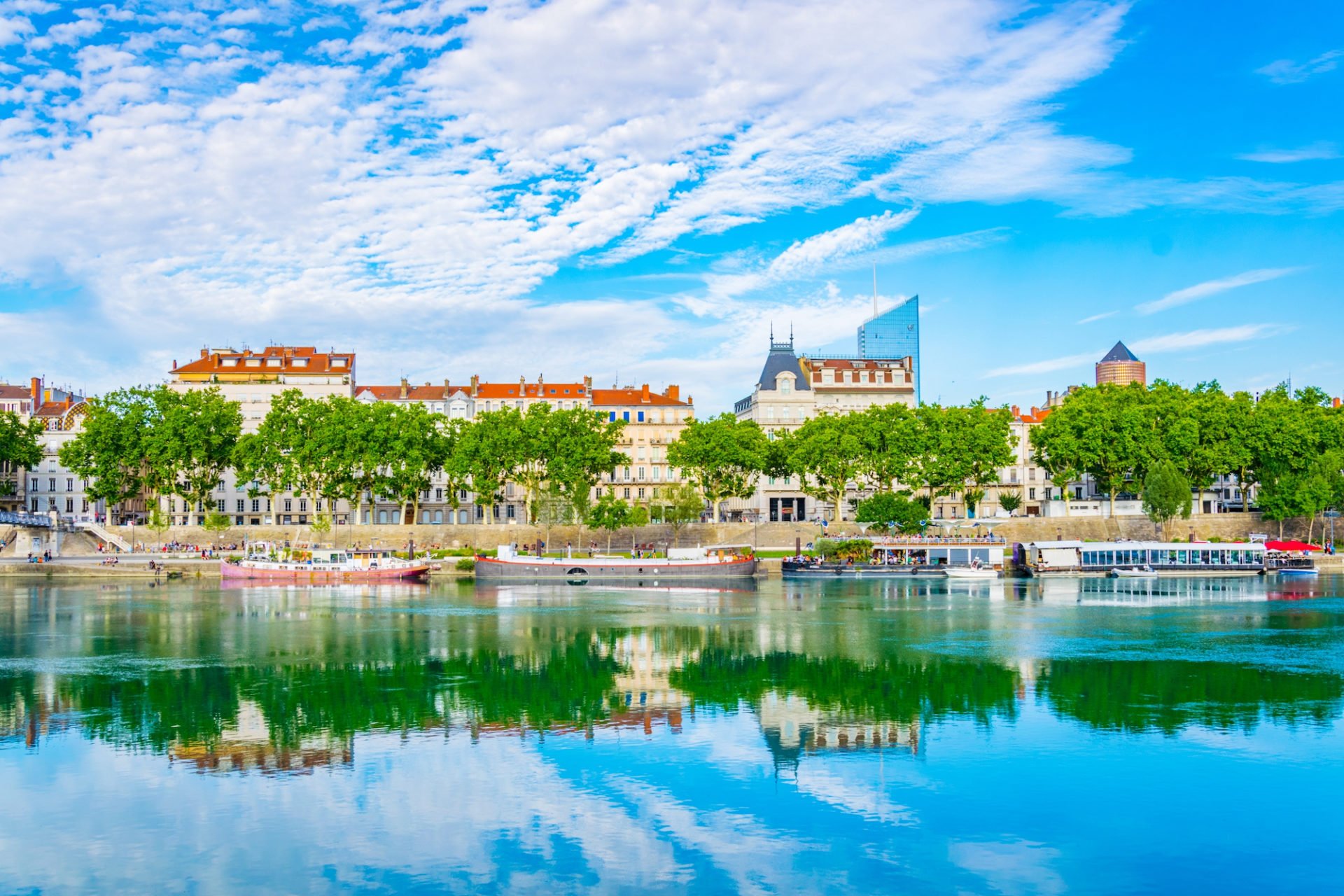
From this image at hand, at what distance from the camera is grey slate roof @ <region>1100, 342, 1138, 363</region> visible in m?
164

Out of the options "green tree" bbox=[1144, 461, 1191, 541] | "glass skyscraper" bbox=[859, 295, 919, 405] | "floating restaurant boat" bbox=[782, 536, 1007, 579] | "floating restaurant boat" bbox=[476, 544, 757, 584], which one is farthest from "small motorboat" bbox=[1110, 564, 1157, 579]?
"glass skyscraper" bbox=[859, 295, 919, 405]

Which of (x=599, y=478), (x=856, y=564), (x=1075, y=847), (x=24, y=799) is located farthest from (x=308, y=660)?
(x=599, y=478)

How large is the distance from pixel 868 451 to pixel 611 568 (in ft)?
83.7

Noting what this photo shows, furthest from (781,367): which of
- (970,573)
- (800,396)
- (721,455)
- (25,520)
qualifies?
(25,520)

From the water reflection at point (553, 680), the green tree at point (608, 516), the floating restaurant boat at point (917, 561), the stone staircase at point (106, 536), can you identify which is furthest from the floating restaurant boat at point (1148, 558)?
the stone staircase at point (106, 536)

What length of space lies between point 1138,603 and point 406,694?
123ft

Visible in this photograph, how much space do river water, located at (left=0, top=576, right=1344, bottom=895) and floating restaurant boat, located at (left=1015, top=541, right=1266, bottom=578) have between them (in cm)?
3118

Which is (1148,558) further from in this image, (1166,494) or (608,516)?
(608,516)

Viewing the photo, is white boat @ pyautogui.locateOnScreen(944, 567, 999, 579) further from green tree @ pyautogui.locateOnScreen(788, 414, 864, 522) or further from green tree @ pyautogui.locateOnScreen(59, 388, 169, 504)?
green tree @ pyautogui.locateOnScreen(59, 388, 169, 504)

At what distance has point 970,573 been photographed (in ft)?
236

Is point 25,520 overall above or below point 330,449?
below

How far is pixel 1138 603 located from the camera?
178ft

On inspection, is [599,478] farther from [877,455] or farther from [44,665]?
[44,665]

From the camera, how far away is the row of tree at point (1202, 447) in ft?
267
